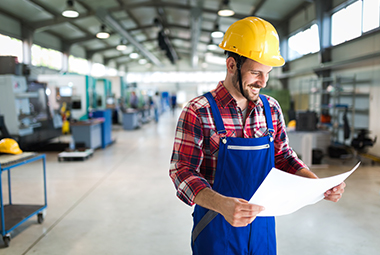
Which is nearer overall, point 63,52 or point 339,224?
point 339,224

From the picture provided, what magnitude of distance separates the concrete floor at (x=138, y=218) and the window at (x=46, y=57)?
893cm

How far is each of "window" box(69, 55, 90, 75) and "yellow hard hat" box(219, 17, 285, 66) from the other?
17560 mm

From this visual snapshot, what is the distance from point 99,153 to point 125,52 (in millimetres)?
17319

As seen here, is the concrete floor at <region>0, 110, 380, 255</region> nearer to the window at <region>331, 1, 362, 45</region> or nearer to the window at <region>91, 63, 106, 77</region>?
the window at <region>331, 1, 362, 45</region>

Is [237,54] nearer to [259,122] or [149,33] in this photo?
[259,122]

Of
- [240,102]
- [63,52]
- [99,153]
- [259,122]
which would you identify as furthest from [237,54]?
[63,52]

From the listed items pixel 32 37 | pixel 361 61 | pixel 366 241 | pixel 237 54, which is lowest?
pixel 366 241

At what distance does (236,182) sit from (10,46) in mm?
12828

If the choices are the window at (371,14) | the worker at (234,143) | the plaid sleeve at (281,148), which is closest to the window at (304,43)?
the window at (371,14)

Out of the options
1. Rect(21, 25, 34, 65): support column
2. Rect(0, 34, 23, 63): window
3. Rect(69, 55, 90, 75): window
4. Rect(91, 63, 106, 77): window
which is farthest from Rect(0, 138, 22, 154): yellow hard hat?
Rect(91, 63, 106, 77): window

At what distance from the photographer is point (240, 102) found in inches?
54.8

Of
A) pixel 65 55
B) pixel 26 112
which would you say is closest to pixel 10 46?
pixel 65 55

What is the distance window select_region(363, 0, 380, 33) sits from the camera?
7418mm

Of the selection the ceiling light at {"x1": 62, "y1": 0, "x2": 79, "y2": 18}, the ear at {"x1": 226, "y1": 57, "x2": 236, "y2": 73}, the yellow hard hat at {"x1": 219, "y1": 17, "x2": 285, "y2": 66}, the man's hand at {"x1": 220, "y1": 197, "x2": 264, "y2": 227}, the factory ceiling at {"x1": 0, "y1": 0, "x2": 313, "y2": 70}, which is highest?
the factory ceiling at {"x1": 0, "y1": 0, "x2": 313, "y2": 70}
